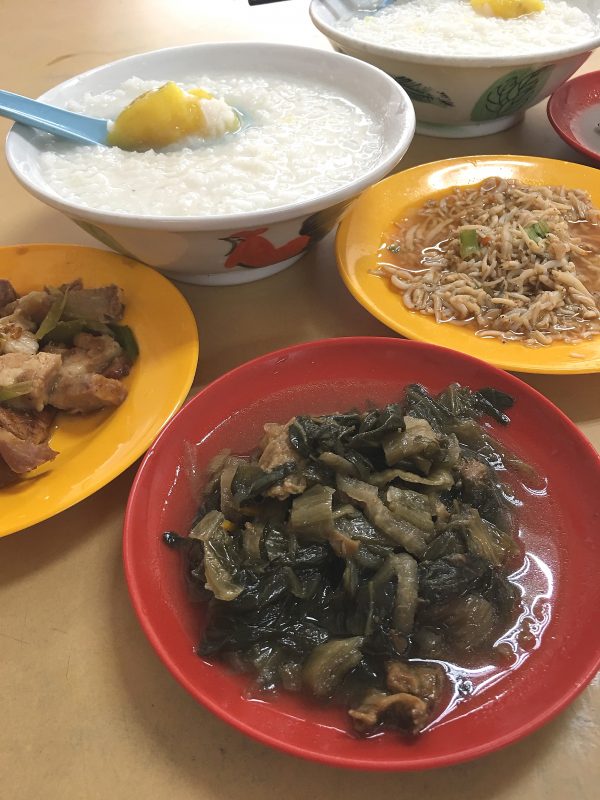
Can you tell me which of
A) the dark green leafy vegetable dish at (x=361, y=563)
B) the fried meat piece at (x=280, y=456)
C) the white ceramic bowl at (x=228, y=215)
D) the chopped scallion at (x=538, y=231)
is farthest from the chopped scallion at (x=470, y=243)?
the fried meat piece at (x=280, y=456)

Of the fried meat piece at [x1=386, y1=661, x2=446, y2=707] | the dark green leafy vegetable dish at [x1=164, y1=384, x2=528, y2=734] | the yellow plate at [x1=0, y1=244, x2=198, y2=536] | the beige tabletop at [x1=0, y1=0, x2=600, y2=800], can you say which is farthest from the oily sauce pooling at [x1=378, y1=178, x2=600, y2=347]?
the fried meat piece at [x1=386, y1=661, x2=446, y2=707]

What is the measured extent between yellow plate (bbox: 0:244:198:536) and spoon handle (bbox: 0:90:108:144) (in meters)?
0.32

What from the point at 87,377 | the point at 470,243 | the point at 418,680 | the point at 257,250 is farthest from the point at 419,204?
the point at 418,680

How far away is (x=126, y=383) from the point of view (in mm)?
1399

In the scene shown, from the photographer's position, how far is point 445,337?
4.80 feet

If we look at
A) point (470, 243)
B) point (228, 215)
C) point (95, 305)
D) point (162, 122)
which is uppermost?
point (162, 122)

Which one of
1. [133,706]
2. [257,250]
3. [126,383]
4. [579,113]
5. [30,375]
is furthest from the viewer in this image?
[579,113]

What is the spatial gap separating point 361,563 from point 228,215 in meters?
0.79

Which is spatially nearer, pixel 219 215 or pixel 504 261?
pixel 219 215

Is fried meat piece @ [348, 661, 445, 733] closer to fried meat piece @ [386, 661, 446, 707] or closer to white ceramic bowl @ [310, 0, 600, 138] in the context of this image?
fried meat piece @ [386, 661, 446, 707]

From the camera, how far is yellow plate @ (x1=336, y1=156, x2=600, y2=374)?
1.40 meters

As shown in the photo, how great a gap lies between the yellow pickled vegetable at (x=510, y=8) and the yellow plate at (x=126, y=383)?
1.75m

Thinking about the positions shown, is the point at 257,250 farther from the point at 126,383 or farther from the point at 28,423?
the point at 28,423

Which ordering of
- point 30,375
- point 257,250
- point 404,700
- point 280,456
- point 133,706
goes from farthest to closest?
point 257,250 → point 30,375 → point 280,456 → point 133,706 → point 404,700
